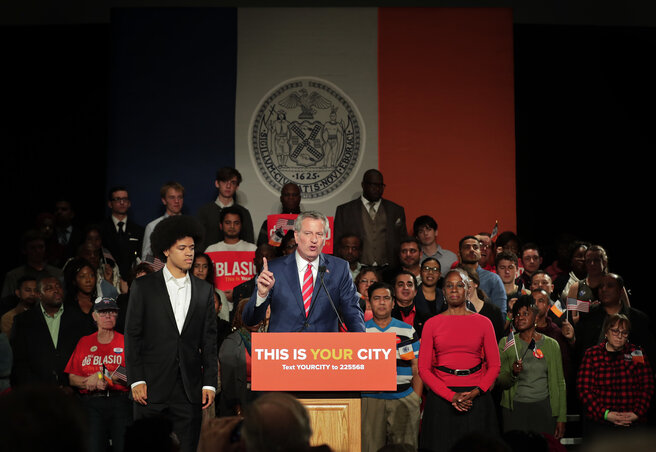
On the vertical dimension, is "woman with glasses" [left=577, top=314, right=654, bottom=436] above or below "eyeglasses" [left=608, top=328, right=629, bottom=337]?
below

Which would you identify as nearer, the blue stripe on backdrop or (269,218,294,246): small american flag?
(269,218,294,246): small american flag

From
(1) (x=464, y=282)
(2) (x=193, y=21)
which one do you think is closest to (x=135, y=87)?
(2) (x=193, y=21)

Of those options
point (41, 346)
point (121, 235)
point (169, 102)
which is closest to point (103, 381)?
point (41, 346)

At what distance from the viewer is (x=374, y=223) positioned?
312 inches

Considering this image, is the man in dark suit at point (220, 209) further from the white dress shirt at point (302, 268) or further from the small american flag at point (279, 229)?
the white dress shirt at point (302, 268)

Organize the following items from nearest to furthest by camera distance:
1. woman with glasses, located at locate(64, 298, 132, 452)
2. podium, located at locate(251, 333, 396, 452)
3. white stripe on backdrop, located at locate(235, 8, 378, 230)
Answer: podium, located at locate(251, 333, 396, 452) → woman with glasses, located at locate(64, 298, 132, 452) → white stripe on backdrop, located at locate(235, 8, 378, 230)

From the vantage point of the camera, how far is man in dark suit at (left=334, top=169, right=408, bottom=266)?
7871 mm

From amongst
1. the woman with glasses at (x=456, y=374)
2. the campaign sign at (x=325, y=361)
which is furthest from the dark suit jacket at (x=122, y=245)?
the campaign sign at (x=325, y=361)

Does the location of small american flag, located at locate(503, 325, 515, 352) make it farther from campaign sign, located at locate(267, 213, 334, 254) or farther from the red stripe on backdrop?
the red stripe on backdrop

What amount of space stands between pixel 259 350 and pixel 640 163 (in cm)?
724

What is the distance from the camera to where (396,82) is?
30.1ft

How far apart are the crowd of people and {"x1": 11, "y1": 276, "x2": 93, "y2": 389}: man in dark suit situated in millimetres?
10

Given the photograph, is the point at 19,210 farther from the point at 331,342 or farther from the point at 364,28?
the point at 331,342

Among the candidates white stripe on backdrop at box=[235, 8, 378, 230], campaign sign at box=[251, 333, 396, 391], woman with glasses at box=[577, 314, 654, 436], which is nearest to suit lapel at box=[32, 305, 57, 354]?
campaign sign at box=[251, 333, 396, 391]
